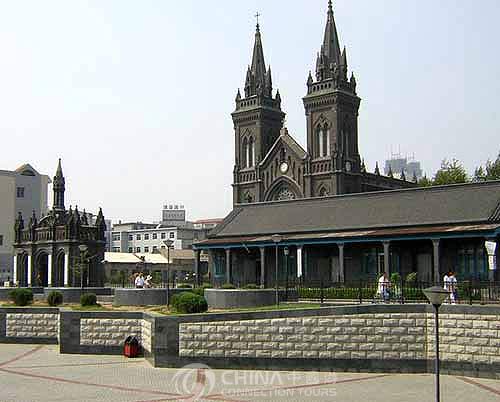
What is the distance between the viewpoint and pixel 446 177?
9044 centimetres

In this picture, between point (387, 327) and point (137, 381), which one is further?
point (387, 327)

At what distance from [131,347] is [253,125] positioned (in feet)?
225

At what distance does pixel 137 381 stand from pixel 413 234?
27917 millimetres

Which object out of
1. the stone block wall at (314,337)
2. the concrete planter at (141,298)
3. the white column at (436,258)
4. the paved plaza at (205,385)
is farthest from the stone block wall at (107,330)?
the white column at (436,258)

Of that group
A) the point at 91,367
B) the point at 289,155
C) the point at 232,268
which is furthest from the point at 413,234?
the point at 289,155

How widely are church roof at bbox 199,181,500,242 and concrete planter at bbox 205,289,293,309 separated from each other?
20621 mm

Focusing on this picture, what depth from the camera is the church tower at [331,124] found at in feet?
273

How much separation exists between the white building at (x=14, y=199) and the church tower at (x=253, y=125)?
1038 inches

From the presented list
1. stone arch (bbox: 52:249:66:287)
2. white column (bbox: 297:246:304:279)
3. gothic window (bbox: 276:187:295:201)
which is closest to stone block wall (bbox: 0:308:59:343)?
white column (bbox: 297:246:304:279)

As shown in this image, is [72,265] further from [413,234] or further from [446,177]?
[446,177]

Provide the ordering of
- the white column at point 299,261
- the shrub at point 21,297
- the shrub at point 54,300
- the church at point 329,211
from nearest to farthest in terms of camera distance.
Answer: the shrub at point 54,300 < the shrub at point 21,297 < the church at point 329,211 < the white column at point 299,261

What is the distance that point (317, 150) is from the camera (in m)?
86.3

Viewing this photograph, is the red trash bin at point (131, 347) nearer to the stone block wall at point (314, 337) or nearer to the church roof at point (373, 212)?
the stone block wall at point (314, 337)

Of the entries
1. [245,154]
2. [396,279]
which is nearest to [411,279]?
[396,279]
